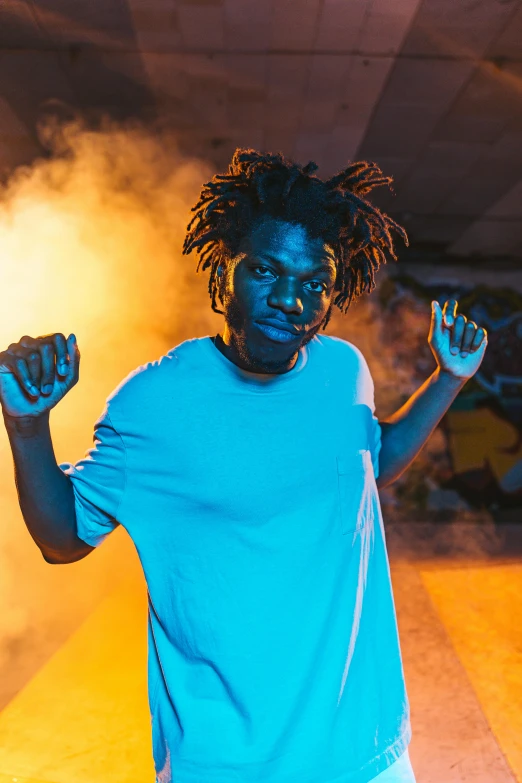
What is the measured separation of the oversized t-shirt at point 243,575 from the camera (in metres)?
0.96

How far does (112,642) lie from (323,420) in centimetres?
263

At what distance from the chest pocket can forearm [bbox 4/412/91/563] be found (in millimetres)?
513

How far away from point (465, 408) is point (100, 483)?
5.94m

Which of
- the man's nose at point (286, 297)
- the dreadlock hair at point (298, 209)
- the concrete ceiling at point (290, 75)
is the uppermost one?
the concrete ceiling at point (290, 75)

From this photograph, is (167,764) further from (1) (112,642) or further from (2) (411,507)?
(2) (411,507)

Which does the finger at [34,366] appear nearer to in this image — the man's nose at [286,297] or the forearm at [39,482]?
the forearm at [39,482]

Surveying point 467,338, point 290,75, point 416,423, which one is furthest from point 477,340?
point 290,75

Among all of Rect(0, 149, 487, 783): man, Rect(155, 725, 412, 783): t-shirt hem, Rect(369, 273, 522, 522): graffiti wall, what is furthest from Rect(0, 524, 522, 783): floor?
Rect(369, 273, 522, 522): graffiti wall

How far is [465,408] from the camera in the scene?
6.29m

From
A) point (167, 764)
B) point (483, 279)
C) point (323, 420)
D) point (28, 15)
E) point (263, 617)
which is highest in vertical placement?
point (28, 15)

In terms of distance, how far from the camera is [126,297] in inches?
179

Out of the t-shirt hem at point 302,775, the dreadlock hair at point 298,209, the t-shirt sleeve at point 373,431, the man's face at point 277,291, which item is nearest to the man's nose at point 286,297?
the man's face at point 277,291

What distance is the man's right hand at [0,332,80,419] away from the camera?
0.89 m

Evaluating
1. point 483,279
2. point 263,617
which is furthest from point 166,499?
point 483,279
